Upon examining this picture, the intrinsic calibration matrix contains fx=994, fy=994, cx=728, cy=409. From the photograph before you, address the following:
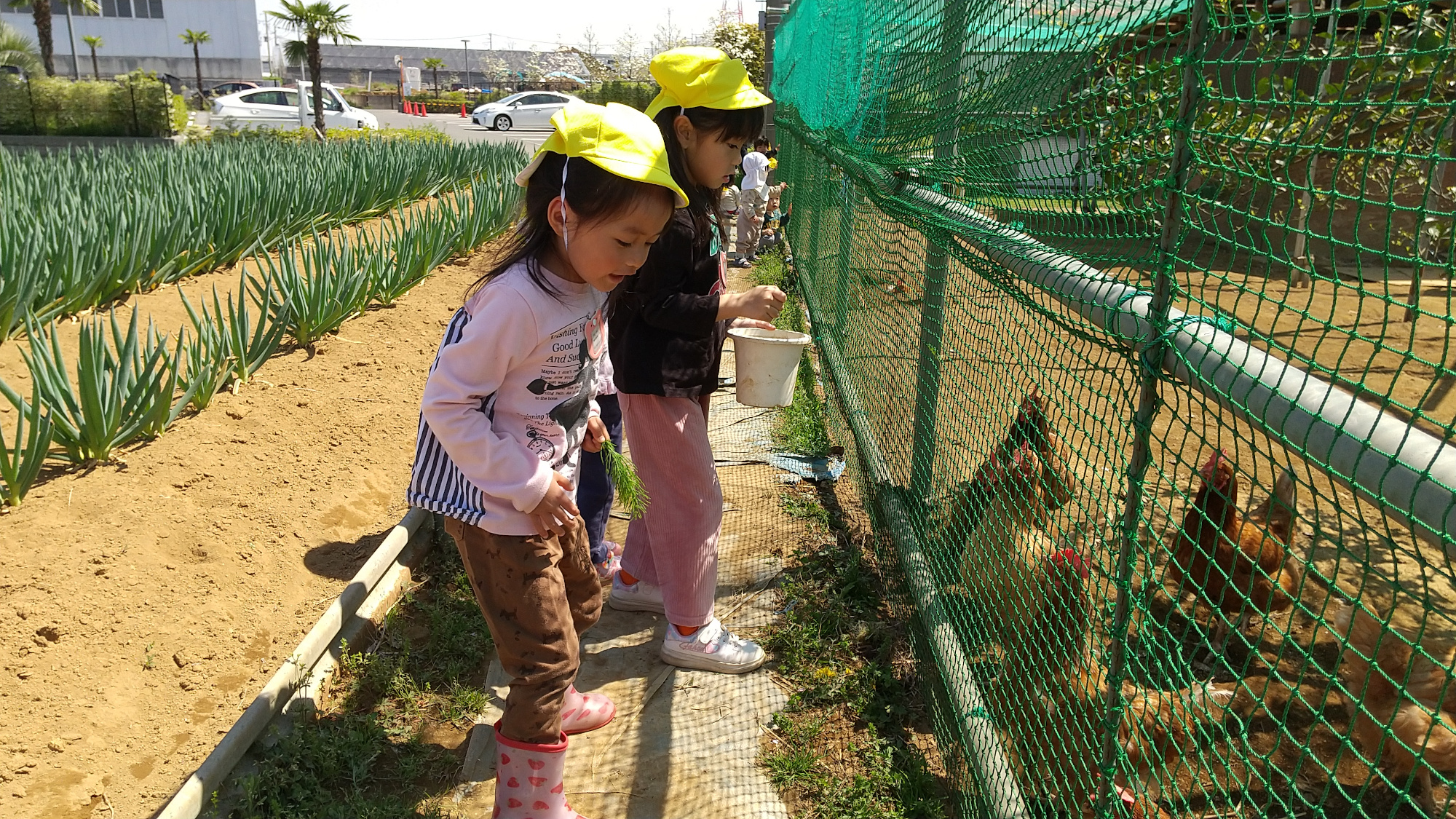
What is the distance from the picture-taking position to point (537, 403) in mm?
1943

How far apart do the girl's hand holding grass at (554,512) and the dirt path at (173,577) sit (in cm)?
113

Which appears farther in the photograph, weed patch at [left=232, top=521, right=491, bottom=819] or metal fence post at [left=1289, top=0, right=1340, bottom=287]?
weed patch at [left=232, top=521, right=491, bottom=819]

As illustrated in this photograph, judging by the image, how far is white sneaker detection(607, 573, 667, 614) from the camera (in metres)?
3.05

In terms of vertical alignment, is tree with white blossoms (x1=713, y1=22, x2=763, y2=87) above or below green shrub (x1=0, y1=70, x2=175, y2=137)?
above

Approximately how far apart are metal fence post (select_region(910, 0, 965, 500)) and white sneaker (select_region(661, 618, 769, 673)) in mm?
691

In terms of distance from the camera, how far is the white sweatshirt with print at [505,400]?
178 centimetres

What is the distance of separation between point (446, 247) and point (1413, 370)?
19.8 ft

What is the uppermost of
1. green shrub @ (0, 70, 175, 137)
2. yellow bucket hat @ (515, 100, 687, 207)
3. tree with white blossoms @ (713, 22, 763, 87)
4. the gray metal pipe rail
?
tree with white blossoms @ (713, 22, 763, 87)

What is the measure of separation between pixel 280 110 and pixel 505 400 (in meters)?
26.4

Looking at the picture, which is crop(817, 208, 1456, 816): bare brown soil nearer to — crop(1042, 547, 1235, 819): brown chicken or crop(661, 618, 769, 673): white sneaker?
crop(1042, 547, 1235, 819): brown chicken

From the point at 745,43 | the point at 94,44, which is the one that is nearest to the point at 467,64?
the point at 94,44

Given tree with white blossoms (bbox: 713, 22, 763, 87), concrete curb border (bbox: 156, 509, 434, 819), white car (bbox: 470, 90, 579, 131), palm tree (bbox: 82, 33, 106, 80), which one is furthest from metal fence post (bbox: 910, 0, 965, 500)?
palm tree (bbox: 82, 33, 106, 80)

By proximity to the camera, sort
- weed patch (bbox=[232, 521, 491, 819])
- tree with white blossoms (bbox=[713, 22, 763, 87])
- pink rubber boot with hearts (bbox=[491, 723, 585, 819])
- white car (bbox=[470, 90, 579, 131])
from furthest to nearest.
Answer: white car (bbox=[470, 90, 579, 131]) → tree with white blossoms (bbox=[713, 22, 763, 87]) → weed patch (bbox=[232, 521, 491, 819]) → pink rubber boot with hearts (bbox=[491, 723, 585, 819])

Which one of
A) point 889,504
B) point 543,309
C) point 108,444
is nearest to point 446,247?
→ point 108,444
